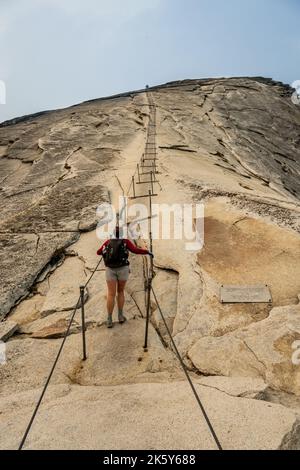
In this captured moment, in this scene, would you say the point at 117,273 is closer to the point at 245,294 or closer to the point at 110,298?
the point at 110,298

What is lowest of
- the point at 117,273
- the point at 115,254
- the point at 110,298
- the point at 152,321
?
the point at 152,321

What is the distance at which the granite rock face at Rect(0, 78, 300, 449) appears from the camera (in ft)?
15.5

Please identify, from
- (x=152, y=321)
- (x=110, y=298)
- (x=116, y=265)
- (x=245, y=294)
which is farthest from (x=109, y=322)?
(x=245, y=294)

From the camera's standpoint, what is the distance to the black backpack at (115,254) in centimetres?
669

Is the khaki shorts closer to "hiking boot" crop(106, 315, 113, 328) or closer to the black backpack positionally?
the black backpack

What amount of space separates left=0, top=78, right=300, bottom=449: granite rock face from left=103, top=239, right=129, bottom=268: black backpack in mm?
1135

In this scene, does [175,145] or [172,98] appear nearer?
[175,145]

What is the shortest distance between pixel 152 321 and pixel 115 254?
1482 mm

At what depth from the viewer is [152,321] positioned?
7246 millimetres

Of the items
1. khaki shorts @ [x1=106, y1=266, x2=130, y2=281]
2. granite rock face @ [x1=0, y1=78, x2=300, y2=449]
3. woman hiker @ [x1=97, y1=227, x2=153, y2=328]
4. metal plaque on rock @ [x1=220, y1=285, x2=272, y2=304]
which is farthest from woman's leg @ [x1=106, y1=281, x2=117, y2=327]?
metal plaque on rock @ [x1=220, y1=285, x2=272, y2=304]

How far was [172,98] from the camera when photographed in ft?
109
